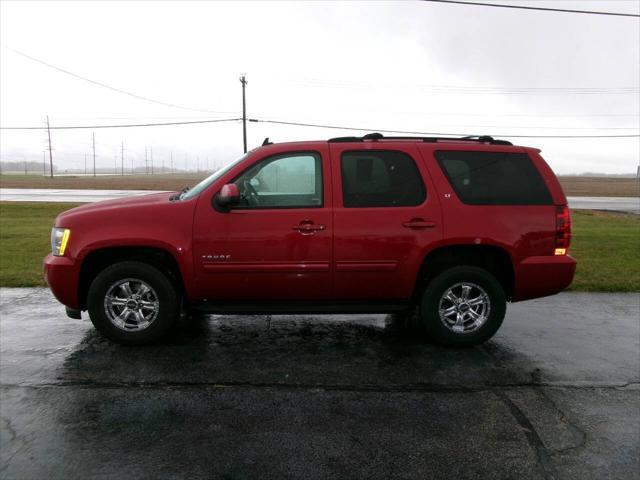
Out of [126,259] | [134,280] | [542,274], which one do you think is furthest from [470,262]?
[126,259]

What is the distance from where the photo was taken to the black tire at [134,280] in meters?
4.51

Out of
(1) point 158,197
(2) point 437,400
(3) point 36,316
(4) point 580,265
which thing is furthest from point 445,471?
(4) point 580,265

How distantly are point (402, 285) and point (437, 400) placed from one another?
1261 mm

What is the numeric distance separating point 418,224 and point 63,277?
3.22 metres

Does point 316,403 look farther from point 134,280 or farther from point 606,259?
point 606,259

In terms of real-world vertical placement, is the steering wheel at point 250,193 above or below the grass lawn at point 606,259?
above

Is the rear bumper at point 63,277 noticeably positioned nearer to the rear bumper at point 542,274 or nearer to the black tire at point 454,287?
the black tire at point 454,287

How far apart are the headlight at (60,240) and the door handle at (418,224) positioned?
9.92ft

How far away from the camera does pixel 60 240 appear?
14.7 ft

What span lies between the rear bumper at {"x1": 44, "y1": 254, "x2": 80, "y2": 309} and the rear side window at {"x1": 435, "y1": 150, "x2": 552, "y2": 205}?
350cm

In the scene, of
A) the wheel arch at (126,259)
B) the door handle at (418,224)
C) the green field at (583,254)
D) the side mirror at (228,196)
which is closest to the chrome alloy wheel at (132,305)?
the wheel arch at (126,259)

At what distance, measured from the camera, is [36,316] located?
18.1 ft

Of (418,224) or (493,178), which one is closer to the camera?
(418,224)

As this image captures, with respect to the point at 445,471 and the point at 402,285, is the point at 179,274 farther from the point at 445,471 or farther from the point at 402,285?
the point at 445,471
